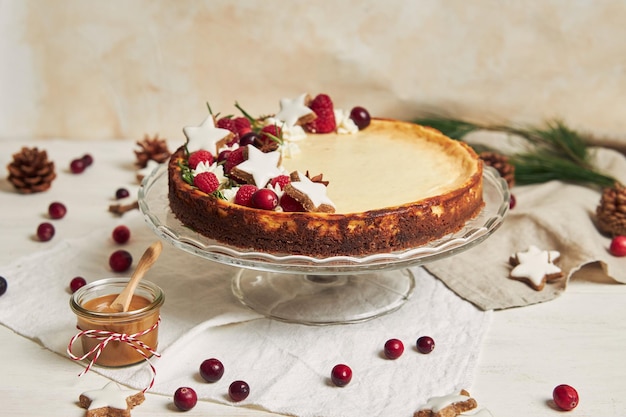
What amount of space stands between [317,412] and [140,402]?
431 mm

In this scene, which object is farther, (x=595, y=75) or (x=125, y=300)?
(x=595, y=75)

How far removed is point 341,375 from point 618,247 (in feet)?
3.98

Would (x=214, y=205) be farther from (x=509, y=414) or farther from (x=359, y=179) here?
(x=509, y=414)

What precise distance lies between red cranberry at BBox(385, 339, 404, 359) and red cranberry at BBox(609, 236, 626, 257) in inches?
38.6

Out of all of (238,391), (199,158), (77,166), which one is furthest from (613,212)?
(77,166)

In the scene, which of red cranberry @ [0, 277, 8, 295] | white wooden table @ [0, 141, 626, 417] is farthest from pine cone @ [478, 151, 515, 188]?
red cranberry @ [0, 277, 8, 295]

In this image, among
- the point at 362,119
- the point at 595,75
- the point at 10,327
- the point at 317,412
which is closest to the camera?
the point at 317,412

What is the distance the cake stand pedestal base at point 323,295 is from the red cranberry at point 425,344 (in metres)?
0.22

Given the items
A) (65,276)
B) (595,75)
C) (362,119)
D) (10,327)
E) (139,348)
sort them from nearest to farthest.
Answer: (139,348) → (10,327) → (65,276) → (362,119) → (595,75)

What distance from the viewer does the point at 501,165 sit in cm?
339

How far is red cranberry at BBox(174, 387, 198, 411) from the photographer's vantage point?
2.11m

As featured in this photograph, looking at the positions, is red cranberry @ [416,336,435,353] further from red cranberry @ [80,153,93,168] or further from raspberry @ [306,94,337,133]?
red cranberry @ [80,153,93,168]

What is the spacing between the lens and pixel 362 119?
10.0 feet

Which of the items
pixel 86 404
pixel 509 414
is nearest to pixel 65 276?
pixel 86 404
